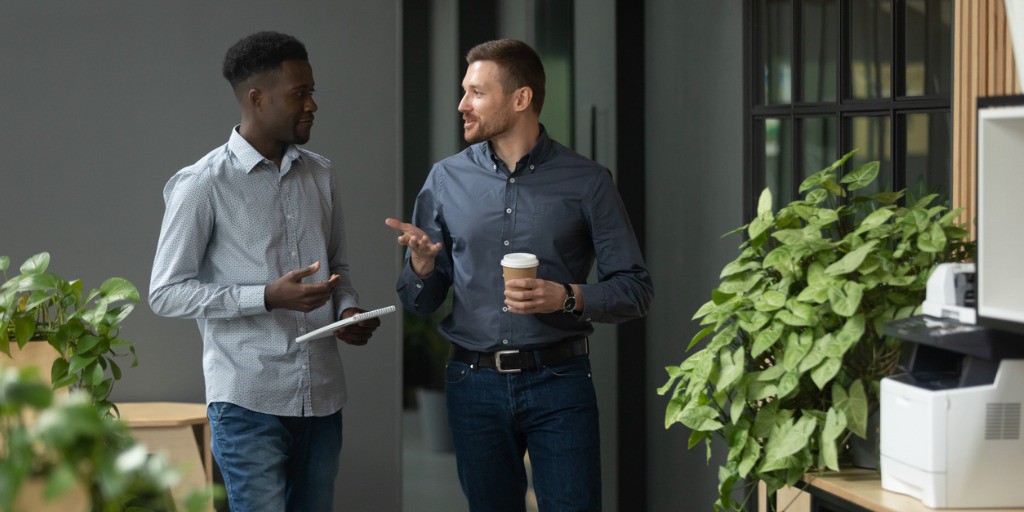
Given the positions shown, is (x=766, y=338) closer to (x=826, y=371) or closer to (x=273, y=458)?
(x=826, y=371)

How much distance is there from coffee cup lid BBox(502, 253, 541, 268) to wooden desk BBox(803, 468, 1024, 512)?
0.85 meters

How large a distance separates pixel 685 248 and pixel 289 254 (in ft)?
6.26

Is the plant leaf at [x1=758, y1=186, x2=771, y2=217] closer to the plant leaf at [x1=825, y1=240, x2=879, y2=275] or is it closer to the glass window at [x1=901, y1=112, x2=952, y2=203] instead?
the plant leaf at [x1=825, y1=240, x2=879, y2=275]

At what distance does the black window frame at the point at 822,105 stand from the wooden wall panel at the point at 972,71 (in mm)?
67

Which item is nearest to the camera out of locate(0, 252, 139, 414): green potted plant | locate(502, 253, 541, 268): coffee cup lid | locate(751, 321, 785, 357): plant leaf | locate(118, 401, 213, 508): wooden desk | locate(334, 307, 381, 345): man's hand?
locate(751, 321, 785, 357): plant leaf

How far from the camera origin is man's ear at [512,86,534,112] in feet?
10.5

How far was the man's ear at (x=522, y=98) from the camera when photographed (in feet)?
10.5

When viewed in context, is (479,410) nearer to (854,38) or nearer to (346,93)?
(854,38)

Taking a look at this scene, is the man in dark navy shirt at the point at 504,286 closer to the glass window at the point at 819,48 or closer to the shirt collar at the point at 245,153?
the shirt collar at the point at 245,153

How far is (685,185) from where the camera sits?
443cm

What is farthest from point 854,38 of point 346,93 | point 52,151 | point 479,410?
point 52,151

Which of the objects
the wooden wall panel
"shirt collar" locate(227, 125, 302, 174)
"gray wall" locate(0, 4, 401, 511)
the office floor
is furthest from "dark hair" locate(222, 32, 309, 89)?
the office floor

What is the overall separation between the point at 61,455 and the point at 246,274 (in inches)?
93.8

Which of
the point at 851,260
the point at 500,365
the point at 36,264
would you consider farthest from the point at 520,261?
the point at 36,264
